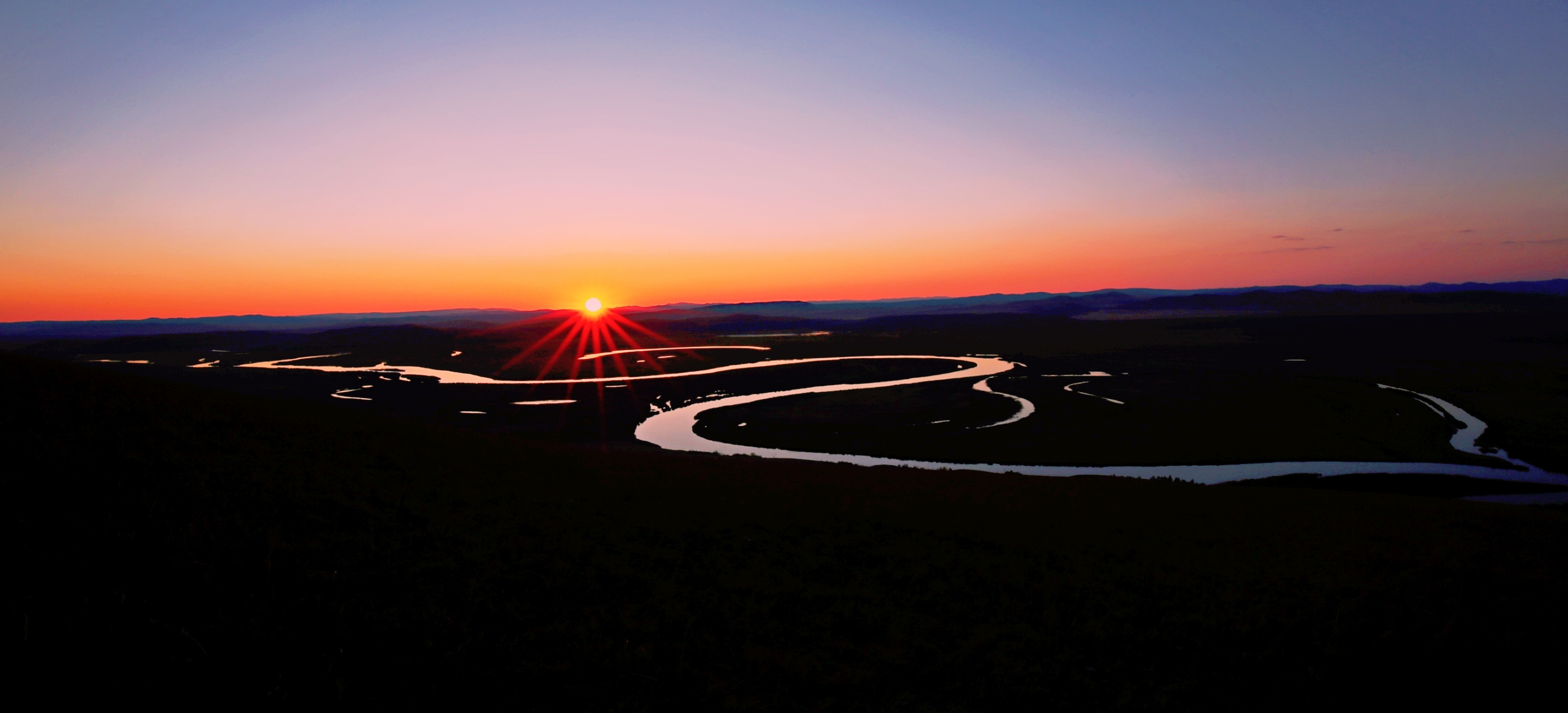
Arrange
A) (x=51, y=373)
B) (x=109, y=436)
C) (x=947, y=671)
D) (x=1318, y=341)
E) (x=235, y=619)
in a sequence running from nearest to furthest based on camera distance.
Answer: (x=235, y=619) → (x=947, y=671) → (x=109, y=436) → (x=51, y=373) → (x=1318, y=341)

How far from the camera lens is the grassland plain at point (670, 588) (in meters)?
8.35

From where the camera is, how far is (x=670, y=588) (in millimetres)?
12070

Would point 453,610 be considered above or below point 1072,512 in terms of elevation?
above

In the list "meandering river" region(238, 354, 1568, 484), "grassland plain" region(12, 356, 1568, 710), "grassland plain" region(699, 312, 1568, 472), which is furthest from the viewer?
"grassland plain" region(699, 312, 1568, 472)

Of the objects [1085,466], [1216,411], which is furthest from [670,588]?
[1216,411]

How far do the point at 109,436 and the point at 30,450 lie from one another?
2.15 metres

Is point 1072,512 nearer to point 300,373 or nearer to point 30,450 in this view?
point 30,450

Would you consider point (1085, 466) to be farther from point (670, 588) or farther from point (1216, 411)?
point (670, 588)

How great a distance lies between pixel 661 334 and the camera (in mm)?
177875

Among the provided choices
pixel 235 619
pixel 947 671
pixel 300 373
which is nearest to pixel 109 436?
pixel 235 619

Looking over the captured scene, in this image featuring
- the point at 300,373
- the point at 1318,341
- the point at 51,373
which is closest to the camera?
the point at 51,373

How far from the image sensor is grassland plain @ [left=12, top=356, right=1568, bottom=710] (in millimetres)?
8352

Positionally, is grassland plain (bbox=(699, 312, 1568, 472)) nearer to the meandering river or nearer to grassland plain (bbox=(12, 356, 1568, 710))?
the meandering river

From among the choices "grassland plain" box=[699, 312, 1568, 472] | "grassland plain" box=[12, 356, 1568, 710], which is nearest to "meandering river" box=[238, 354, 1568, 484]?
Result: "grassland plain" box=[699, 312, 1568, 472]
